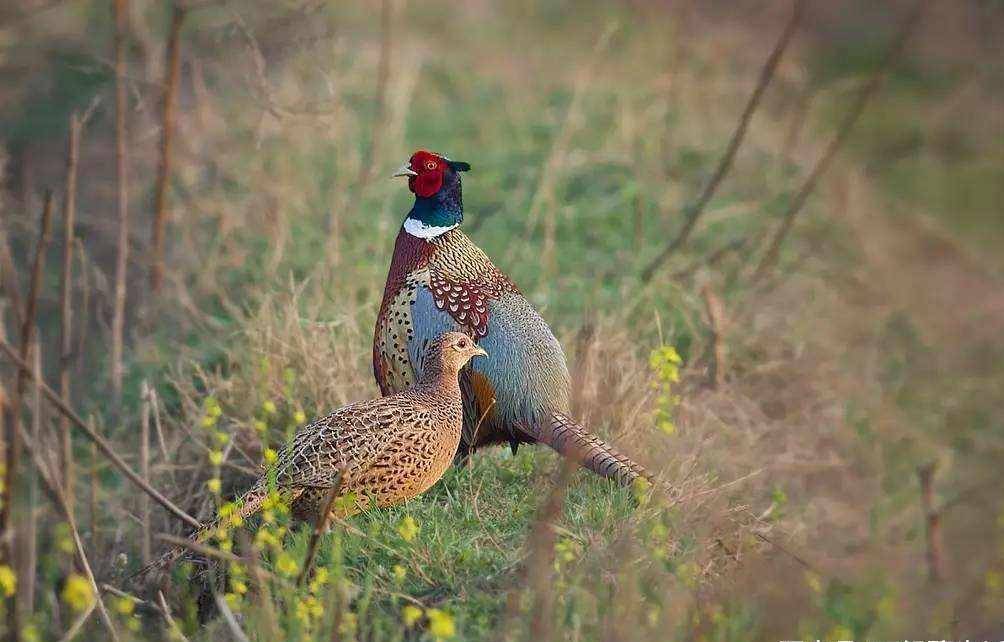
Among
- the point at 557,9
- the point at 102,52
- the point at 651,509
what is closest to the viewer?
the point at 651,509

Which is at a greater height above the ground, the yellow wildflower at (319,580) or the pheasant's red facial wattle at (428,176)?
the pheasant's red facial wattle at (428,176)

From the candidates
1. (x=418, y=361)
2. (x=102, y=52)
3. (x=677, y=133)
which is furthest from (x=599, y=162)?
(x=418, y=361)

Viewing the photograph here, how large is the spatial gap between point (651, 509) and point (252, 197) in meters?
3.94

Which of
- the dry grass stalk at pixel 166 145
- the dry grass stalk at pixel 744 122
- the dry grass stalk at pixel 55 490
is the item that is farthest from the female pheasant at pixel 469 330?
the dry grass stalk at pixel 166 145

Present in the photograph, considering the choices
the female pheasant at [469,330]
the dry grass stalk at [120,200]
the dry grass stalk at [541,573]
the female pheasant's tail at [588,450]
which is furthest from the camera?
the dry grass stalk at [120,200]

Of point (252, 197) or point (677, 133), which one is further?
point (677, 133)

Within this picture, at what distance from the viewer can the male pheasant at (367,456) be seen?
3.80 meters

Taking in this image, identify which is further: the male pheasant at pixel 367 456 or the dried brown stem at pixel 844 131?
the dried brown stem at pixel 844 131

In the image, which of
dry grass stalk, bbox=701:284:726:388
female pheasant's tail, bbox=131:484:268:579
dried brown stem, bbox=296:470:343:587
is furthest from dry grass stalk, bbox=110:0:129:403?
dry grass stalk, bbox=701:284:726:388

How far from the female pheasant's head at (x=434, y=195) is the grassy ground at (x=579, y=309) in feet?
2.60

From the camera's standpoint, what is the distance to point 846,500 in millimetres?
5398

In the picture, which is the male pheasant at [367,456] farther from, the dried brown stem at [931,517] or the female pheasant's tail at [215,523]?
the dried brown stem at [931,517]

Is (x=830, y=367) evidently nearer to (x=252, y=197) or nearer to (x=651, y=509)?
(x=651, y=509)

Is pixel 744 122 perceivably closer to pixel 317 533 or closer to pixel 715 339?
pixel 715 339
